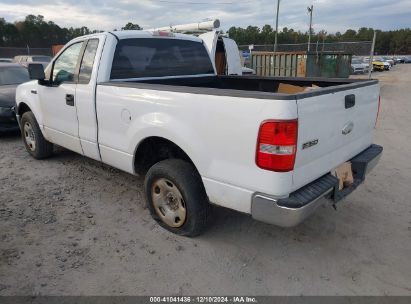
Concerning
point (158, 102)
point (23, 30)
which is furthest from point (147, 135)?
point (23, 30)

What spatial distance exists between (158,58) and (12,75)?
5.57 metres

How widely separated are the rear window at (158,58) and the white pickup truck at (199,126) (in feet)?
0.04

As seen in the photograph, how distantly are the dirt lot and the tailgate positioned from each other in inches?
32.0

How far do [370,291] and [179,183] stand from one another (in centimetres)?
176

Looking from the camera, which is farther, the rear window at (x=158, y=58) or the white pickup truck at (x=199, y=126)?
the rear window at (x=158, y=58)

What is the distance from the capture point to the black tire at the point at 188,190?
3105mm

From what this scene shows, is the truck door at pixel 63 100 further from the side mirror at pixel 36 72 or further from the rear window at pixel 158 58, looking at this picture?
the rear window at pixel 158 58

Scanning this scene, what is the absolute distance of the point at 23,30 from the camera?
167 ft

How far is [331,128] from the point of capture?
2824mm

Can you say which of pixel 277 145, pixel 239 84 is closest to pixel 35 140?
pixel 239 84

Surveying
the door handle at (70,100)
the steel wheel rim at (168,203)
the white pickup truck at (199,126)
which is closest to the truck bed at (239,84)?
the white pickup truck at (199,126)

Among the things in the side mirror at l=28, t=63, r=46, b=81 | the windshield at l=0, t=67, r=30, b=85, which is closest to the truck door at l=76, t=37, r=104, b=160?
the side mirror at l=28, t=63, r=46, b=81

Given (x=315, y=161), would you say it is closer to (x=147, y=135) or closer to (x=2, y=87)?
(x=147, y=135)

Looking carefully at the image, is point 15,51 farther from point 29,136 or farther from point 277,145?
point 277,145
